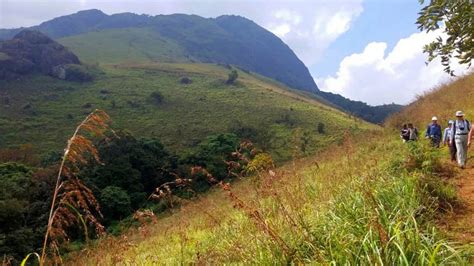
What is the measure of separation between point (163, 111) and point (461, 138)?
235ft

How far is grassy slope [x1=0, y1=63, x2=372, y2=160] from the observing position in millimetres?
65750

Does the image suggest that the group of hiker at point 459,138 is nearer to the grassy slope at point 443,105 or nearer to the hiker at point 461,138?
the hiker at point 461,138

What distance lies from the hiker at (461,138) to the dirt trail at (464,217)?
220 centimetres

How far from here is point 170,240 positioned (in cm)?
880

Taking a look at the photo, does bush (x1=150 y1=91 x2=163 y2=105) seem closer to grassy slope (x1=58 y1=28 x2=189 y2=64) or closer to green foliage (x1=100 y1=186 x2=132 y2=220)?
green foliage (x1=100 y1=186 x2=132 y2=220)

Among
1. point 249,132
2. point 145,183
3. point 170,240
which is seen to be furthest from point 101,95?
point 170,240

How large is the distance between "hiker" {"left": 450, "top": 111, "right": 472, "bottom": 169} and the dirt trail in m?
A: 2.20

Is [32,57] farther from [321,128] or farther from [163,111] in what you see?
[321,128]

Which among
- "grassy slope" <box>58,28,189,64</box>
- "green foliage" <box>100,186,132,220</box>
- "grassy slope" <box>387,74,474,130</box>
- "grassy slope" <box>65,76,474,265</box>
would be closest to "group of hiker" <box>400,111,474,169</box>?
"grassy slope" <box>65,76,474,265</box>

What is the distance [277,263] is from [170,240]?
202 inches

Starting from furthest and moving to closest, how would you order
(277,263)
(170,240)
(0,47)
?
(0,47), (170,240), (277,263)

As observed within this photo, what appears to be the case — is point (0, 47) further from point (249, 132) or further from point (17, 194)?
point (17, 194)

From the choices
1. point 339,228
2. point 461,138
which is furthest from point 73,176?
point 461,138

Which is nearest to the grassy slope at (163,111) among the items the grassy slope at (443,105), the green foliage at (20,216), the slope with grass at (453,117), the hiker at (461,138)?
the grassy slope at (443,105)
